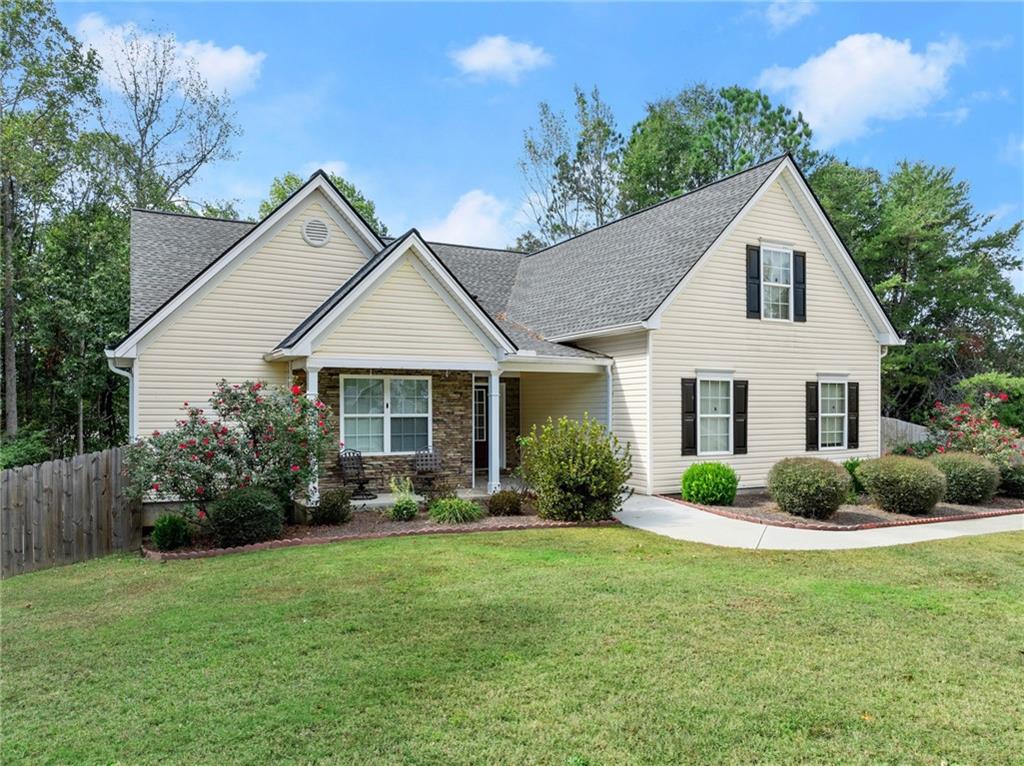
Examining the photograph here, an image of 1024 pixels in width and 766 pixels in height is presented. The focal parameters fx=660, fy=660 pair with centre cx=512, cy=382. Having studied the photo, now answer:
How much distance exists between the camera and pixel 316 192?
1409 centimetres

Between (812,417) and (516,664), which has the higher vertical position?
(812,417)

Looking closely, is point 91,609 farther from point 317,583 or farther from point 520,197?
point 520,197

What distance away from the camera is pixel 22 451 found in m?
16.9

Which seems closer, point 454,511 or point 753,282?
point 454,511

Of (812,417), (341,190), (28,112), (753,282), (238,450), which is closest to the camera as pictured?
(238,450)

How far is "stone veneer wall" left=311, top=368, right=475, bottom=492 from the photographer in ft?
42.9

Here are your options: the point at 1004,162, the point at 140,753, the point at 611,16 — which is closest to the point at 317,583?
the point at 140,753

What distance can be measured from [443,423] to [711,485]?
18.4ft

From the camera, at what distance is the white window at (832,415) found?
54.5 feet

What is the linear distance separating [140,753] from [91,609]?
350 centimetres

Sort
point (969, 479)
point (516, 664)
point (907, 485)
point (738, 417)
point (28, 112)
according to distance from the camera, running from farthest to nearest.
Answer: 1. point (28, 112)
2. point (738, 417)
3. point (969, 479)
4. point (907, 485)
5. point (516, 664)

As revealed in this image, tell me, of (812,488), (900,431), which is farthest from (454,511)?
(900,431)

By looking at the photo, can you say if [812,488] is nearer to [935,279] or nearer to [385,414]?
[385,414]

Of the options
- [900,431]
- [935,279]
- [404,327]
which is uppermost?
[935,279]
